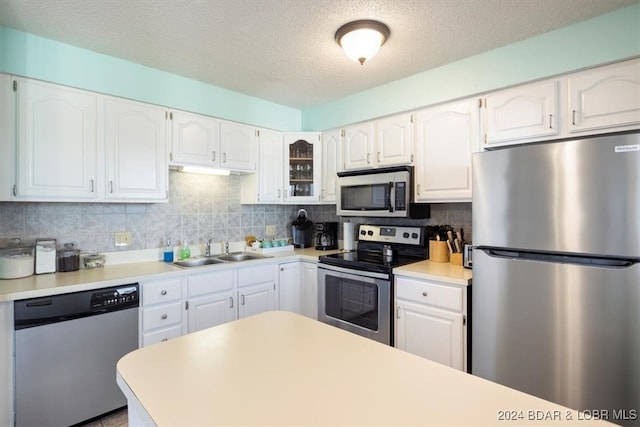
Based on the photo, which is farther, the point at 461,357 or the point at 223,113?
the point at 223,113

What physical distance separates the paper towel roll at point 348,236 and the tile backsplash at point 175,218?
187 mm

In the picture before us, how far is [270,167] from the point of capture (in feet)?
10.4

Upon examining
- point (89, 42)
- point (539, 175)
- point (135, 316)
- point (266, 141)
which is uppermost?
point (89, 42)

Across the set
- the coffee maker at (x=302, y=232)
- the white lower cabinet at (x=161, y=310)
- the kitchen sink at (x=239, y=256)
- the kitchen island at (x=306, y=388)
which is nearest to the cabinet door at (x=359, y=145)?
the coffee maker at (x=302, y=232)

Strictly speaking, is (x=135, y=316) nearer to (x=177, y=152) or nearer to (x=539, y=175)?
(x=177, y=152)

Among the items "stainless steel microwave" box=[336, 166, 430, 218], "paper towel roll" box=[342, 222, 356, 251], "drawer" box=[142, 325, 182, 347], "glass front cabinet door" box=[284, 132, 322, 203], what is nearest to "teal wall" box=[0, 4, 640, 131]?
"glass front cabinet door" box=[284, 132, 322, 203]

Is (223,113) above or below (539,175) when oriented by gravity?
above

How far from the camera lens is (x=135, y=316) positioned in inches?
79.7

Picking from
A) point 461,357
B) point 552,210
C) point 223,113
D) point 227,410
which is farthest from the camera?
point 223,113

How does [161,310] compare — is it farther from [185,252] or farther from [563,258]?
[563,258]

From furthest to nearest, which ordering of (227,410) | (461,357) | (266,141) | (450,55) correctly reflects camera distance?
(266,141) < (450,55) < (461,357) < (227,410)

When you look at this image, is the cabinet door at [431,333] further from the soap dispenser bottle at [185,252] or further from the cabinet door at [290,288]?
the soap dispenser bottle at [185,252]

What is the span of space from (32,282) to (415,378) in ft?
7.04

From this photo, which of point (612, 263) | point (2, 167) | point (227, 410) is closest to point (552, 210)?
point (612, 263)
